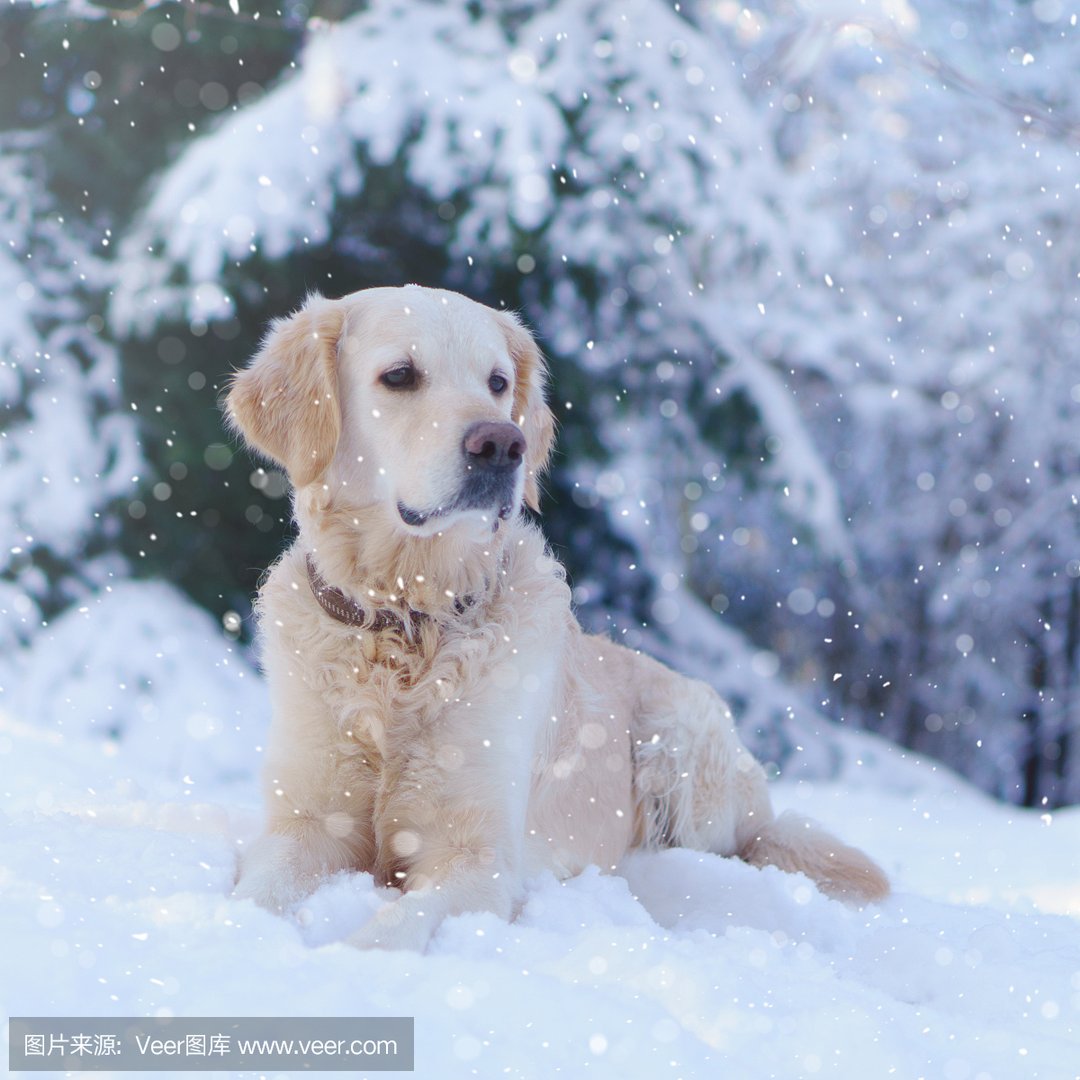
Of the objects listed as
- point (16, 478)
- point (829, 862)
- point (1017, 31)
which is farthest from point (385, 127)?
point (1017, 31)

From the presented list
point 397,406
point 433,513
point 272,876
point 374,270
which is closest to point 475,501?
point 433,513

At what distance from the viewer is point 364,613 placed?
238 centimetres

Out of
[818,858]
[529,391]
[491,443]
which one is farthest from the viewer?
[818,858]

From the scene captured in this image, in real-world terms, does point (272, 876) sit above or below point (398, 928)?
below

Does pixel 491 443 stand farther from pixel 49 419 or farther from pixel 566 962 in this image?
pixel 49 419

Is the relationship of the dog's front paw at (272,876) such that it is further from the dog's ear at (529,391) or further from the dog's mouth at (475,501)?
the dog's ear at (529,391)

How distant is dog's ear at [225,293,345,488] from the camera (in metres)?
2.44

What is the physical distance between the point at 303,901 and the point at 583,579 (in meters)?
3.39

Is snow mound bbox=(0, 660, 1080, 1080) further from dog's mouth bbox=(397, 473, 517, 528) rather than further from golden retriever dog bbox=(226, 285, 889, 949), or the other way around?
dog's mouth bbox=(397, 473, 517, 528)

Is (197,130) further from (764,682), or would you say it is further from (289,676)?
(764,682)

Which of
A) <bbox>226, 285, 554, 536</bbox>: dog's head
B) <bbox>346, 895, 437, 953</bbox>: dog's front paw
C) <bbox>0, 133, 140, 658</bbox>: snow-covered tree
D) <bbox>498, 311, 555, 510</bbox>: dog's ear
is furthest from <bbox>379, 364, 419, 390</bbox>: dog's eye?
<bbox>0, 133, 140, 658</bbox>: snow-covered tree

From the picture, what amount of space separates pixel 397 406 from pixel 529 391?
52cm

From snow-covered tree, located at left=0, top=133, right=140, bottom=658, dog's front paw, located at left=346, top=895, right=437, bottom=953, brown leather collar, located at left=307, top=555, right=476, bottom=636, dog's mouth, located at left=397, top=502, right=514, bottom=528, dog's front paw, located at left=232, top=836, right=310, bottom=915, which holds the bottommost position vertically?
snow-covered tree, located at left=0, top=133, right=140, bottom=658

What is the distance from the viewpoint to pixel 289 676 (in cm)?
236
